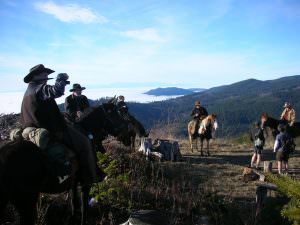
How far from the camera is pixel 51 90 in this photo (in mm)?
6266

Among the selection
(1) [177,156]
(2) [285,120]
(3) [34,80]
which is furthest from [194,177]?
(2) [285,120]

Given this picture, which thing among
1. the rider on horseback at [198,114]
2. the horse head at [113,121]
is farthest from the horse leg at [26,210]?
the rider on horseback at [198,114]

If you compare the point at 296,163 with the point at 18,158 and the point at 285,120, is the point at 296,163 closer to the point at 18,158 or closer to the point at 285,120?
the point at 285,120

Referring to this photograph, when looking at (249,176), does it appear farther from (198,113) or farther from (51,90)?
(51,90)

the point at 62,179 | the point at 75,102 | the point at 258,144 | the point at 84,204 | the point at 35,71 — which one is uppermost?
the point at 35,71

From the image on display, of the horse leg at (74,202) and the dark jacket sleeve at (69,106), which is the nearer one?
the horse leg at (74,202)

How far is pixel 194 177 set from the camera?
1266 centimetres

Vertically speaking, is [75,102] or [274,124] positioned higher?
[75,102]

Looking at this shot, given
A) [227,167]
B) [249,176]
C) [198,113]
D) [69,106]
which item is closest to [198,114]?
[198,113]

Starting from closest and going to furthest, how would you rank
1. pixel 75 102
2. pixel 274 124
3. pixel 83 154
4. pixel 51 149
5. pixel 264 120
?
pixel 51 149 < pixel 83 154 < pixel 75 102 < pixel 264 120 < pixel 274 124

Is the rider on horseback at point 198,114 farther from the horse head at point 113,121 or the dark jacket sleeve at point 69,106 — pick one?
the horse head at point 113,121

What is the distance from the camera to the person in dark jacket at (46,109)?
630 cm

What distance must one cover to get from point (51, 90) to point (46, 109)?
473 millimetres

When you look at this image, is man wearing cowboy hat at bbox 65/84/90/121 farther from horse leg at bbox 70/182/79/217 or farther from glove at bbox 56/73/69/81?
glove at bbox 56/73/69/81
